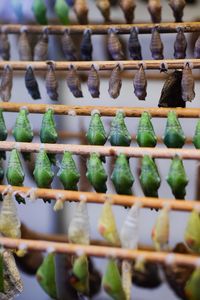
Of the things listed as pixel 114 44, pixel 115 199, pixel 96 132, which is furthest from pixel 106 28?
pixel 115 199

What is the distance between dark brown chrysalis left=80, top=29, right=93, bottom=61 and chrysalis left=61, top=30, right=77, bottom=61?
81mm

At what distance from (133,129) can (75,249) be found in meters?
1.09

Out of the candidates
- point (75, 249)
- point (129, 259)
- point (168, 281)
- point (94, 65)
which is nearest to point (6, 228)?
point (75, 249)

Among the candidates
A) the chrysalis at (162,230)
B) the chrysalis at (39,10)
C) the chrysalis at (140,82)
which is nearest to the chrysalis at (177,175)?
the chrysalis at (162,230)

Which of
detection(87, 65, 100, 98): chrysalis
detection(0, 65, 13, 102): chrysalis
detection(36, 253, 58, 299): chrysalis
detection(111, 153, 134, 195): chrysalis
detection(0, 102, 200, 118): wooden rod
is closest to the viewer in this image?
detection(36, 253, 58, 299): chrysalis

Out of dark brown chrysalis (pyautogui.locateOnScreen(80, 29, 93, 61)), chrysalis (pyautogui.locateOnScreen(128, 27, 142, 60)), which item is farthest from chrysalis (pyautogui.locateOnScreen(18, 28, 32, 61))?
chrysalis (pyautogui.locateOnScreen(128, 27, 142, 60))

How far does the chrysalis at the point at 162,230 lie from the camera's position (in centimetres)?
164

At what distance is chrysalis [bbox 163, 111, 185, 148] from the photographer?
1.85 m

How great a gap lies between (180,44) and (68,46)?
0.52 metres

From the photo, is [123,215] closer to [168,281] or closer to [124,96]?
[168,281]

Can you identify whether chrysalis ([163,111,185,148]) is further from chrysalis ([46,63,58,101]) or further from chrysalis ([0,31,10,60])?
chrysalis ([0,31,10,60])

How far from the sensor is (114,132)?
6.26 ft

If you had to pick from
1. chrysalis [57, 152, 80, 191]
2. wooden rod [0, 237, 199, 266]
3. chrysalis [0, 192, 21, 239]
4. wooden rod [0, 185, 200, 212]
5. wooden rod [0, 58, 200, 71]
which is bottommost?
wooden rod [0, 237, 199, 266]

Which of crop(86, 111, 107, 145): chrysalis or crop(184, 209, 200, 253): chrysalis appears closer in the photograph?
crop(184, 209, 200, 253): chrysalis
